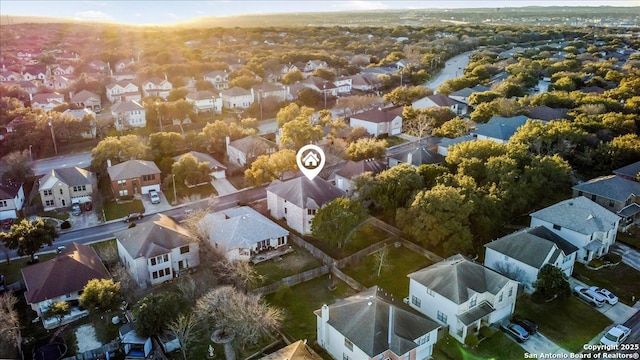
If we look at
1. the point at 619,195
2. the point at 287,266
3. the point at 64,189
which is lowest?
the point at 287,266

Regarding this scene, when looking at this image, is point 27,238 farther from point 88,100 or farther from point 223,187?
point 88,100

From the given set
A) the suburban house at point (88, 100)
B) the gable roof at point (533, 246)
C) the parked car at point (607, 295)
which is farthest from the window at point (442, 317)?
the suburban house at point (88, 100)

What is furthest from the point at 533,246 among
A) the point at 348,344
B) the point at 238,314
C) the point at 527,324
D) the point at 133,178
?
the point at 133,178

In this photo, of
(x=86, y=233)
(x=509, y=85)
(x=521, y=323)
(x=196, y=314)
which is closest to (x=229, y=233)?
(x=196, y=314)

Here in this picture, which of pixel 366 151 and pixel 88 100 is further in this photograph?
pixel 88 100

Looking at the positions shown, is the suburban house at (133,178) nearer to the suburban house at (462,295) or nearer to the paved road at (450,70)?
the suburban house at (462,295)

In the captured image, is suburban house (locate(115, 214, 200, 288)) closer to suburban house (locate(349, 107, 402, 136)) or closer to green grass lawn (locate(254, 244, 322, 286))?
green grass lawn (locate(254, 244, 322, 286))

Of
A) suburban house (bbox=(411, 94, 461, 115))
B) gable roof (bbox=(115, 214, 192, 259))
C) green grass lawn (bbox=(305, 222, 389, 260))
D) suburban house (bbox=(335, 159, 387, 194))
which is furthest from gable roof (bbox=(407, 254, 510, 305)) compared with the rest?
suburban house (bbox=(411, 94, 461, 115))

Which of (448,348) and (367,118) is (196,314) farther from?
(367,118)
